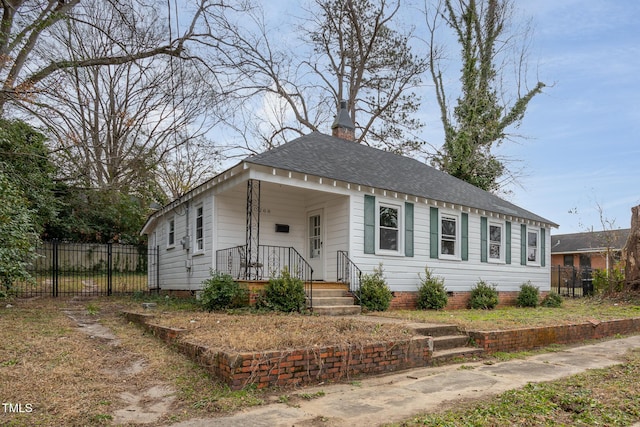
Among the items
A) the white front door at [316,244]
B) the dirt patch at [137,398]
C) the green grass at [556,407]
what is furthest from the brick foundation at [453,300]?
the dirt patch at [137,398]

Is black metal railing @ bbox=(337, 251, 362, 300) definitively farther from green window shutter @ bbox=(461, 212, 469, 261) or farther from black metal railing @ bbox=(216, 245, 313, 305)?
green window shutter @ bbox=(461, 212, 469, 261)

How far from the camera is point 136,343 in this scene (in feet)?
22.8

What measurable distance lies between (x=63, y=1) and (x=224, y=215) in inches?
356

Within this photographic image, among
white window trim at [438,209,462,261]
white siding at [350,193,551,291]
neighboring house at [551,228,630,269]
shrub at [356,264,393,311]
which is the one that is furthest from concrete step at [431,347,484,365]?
neighboring house at [551,228,630,269]

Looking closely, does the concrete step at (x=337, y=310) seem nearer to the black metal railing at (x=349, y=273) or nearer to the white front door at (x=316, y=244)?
the black metal railing at (x=349, y=273)

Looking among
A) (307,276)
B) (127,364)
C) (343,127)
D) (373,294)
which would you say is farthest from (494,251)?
(127,364)

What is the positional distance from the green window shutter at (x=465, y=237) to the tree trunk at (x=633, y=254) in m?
5.81

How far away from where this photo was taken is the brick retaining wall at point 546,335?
7.18 metres

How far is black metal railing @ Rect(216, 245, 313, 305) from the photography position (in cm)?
1030

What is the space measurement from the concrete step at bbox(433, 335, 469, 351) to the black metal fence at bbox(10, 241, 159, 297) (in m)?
12.6

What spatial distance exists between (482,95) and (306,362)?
880 inches

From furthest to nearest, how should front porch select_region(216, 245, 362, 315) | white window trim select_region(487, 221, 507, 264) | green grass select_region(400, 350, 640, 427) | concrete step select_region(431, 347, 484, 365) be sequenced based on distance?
white window trim select_region(487, 221, 507, 264) < front porch select_region(216, 245, 362, 315) < concrete step select_region(431, 347, 484, 365) < green grass select_region(400, 350, 640, 427)

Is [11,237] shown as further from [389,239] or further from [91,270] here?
[91,270]

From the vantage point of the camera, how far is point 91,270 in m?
21.7
